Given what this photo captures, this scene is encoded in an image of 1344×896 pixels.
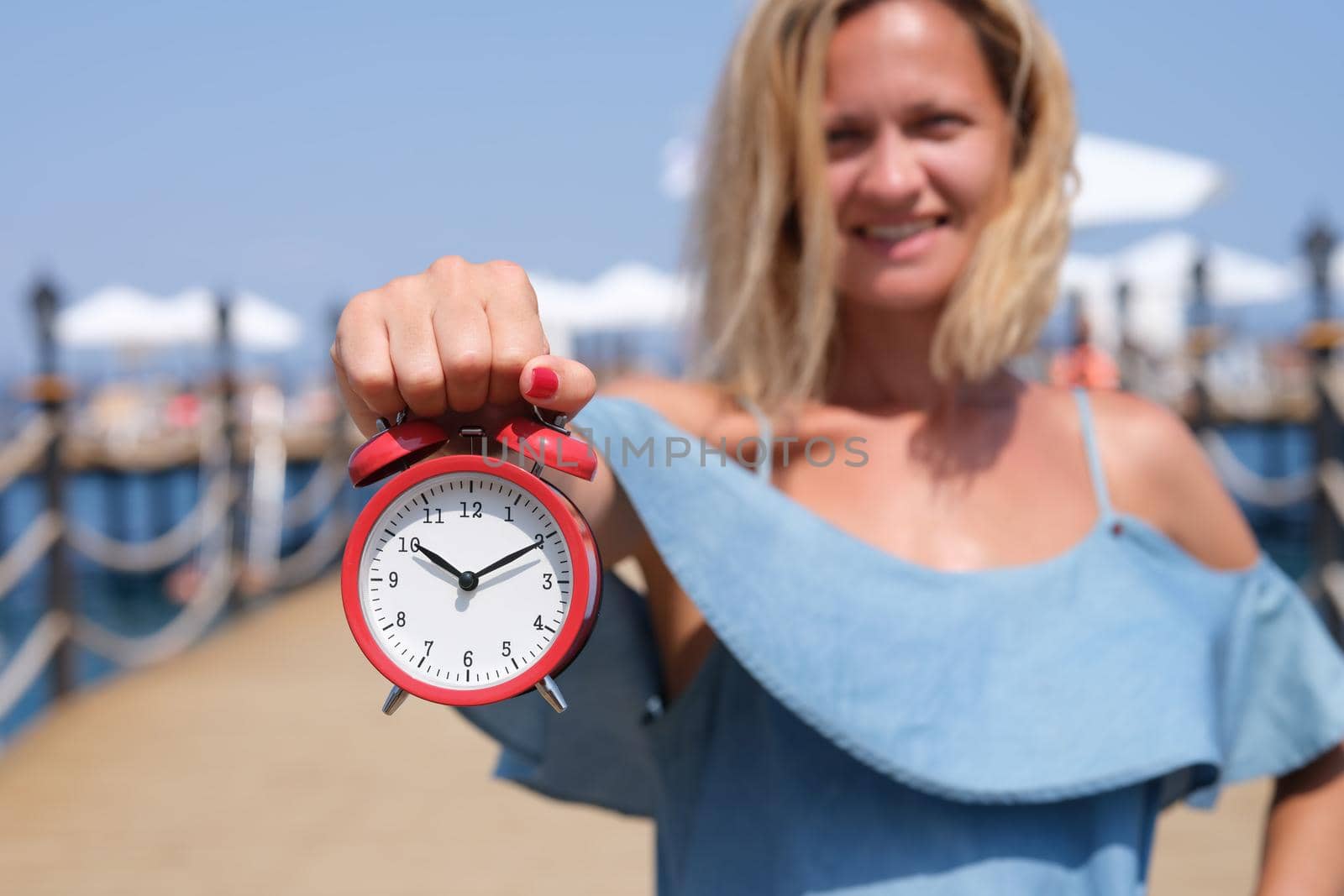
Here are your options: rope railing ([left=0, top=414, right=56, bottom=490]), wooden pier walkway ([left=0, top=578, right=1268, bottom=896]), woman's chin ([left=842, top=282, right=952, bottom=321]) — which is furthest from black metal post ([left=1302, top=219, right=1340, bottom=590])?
rope railing ([left=0, top=414, right=56, bottom=490])

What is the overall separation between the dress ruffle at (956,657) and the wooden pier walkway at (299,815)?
2431 mm

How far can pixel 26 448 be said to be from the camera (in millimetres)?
5371

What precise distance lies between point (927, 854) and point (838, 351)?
661mm

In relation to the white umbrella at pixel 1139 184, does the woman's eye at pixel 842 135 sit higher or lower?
higher

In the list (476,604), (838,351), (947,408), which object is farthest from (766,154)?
(476,604)

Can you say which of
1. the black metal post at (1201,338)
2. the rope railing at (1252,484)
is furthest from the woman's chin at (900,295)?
the black metal post at (1201,338)

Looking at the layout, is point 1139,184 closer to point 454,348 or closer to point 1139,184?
point 1139,184

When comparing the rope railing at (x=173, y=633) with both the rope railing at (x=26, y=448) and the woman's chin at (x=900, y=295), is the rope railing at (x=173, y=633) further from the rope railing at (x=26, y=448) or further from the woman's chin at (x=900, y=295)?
the woman's chin at (x=900, y=295)

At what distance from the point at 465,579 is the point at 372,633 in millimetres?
81

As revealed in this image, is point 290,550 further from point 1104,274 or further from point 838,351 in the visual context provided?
point 838,351

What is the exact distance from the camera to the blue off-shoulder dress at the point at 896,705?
135 cm

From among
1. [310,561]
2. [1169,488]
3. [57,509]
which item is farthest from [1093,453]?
[310,561]

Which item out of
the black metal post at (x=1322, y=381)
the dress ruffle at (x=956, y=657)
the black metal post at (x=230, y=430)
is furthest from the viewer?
the black metal post at (x=230, y=430)

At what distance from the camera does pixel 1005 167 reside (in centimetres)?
163
